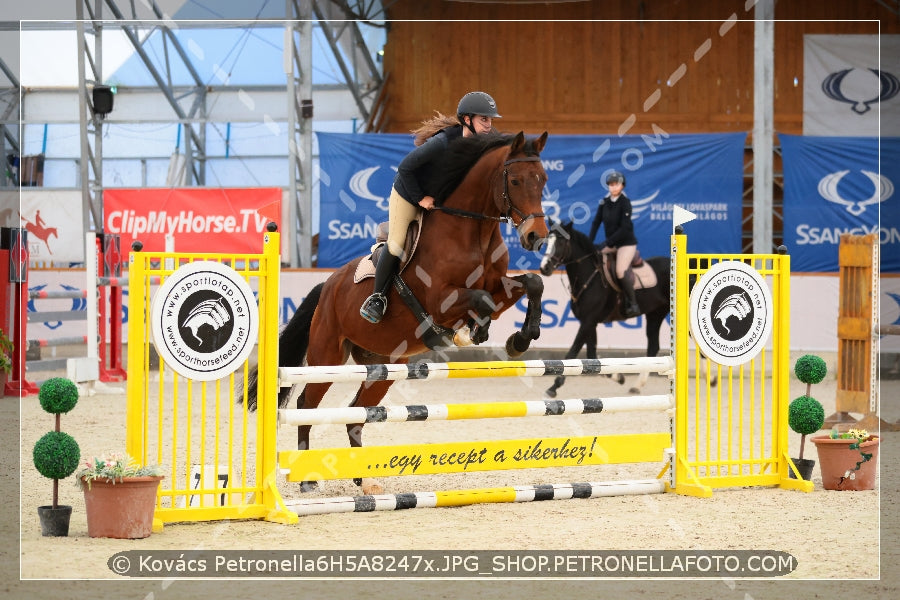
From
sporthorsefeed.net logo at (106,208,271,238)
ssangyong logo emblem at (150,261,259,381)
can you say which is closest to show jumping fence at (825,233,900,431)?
ssangyong logo emblem at (150,261,259,381)

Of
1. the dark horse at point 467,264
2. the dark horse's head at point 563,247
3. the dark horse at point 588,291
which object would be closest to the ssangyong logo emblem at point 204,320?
the dark horse at point 467,264

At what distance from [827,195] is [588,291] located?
4702 millimetres

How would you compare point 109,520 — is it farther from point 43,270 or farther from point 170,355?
point 43,270

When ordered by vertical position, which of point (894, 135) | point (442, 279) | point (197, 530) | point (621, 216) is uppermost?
point (894, 135)

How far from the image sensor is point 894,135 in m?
14.1

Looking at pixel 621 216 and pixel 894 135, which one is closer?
pixel 621 216

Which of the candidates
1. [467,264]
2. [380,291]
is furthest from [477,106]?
[380,291]

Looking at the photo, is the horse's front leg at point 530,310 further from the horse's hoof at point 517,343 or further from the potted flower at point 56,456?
the potted flower at point 56,456

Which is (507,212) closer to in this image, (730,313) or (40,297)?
(730,313)

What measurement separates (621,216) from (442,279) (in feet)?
17.5

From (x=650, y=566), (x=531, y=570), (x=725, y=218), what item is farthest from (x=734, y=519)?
(x=725, y=218)

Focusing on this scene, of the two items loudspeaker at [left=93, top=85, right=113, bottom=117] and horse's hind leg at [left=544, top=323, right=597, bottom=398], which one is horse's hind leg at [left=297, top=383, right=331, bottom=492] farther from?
loudspeaker at [left=93, top=85, right=113, bottom=117]

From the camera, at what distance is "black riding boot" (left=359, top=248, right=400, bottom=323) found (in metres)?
5.16

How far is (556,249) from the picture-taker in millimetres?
9992
